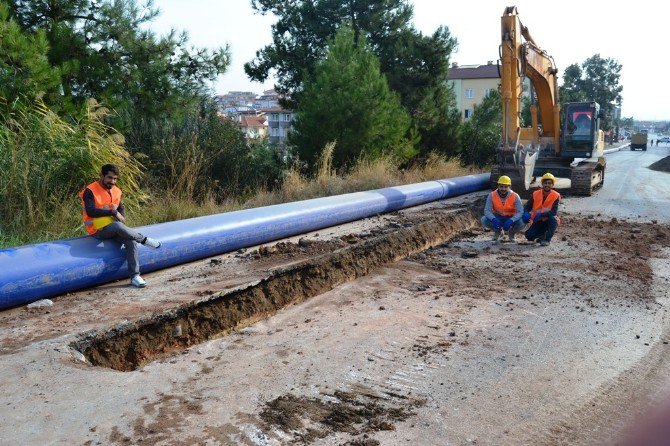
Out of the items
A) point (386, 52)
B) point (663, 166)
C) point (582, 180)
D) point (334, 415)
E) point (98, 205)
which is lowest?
point (663, 166)

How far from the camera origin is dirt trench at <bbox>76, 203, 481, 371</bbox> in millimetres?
4879

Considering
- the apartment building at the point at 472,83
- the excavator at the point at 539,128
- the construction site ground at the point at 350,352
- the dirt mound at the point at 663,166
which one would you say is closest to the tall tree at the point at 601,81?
the apartment building at the point at 472,83

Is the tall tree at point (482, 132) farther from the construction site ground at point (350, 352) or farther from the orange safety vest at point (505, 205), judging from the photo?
the construction site ground at point (350, 352)

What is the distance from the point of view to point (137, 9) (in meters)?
10.2

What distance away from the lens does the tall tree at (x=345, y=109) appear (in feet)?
51.6

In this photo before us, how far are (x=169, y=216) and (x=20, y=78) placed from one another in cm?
295

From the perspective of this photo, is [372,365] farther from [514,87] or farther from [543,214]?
[514,87]

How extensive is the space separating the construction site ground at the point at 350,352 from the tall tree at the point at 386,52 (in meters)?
13.2

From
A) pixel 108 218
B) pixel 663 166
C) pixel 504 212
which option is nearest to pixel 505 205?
pixel 504 212

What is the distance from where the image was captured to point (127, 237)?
641 centimetres

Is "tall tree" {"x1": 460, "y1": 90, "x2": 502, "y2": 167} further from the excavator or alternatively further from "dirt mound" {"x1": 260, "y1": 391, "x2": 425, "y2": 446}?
"dirt mound" {"x1": 260, "y1": 391, "x2": 425, "y2": 446}

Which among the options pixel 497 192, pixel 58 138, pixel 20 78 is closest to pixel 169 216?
pixel 58 138

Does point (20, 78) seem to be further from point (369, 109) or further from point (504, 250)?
point (369, 109)

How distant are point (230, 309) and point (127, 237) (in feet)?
5.00
